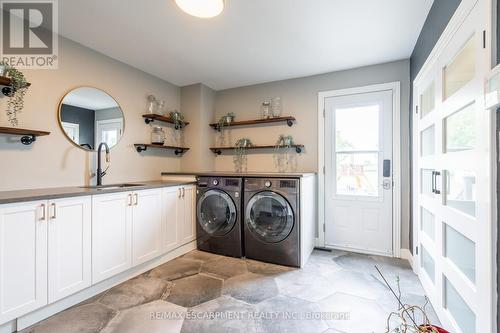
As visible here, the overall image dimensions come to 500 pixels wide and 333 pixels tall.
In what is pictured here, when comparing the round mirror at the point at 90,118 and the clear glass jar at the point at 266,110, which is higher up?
the clear glass jar at the point at 266,110

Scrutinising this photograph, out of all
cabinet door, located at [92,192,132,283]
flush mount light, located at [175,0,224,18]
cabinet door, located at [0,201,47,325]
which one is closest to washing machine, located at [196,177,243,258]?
cabinet door, located at [92,192,132,283]

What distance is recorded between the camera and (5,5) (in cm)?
192

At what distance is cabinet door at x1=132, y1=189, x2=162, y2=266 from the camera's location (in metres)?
2.36

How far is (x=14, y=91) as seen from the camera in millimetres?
1955

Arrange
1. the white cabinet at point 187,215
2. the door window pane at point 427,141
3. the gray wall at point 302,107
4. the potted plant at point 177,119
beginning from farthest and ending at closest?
the potted plant at point 177,119 → the white cabinet at point 187,215 → the gray wall at point 302,107 → the door window pane at point 427,141

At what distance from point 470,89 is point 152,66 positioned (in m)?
3.20

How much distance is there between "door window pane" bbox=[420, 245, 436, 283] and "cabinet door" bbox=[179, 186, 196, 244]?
2.59 metres

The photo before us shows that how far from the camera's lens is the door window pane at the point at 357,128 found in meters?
2.98

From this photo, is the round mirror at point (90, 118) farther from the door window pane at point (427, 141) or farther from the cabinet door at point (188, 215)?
the door window pane at point (427, 141)

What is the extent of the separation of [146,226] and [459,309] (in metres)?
2.63

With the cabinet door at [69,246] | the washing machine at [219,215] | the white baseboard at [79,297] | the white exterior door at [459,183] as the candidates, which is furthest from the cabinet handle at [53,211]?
the white exterior door at [459,183]

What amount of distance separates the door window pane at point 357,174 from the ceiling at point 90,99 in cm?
298

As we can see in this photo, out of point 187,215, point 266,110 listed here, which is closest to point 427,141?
point 266,110

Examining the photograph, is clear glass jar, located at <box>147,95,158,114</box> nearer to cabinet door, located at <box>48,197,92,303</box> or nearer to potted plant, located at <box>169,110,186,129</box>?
potted plant, located at <box>169,110,186,129</box>
